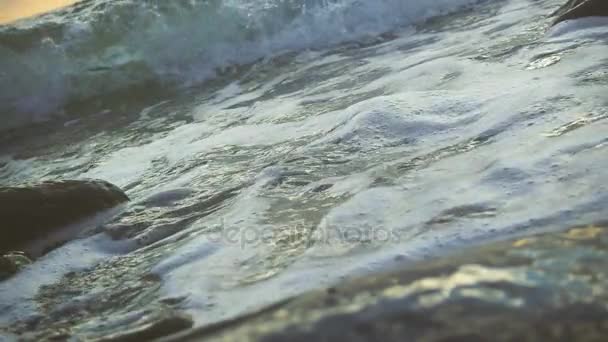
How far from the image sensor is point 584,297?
3.42 ft

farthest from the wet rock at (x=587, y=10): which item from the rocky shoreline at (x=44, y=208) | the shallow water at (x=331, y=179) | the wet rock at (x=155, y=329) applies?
the wet rock at (x=155, y=329)

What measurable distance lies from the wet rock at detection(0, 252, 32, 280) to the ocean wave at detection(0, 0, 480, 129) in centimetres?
469

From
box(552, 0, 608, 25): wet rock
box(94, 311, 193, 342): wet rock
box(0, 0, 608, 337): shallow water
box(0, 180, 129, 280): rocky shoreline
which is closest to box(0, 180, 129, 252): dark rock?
box(0, 180, 129, 280): rocky shoreline

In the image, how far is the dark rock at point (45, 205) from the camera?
266 centimetres

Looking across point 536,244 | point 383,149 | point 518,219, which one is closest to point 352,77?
point 383,149

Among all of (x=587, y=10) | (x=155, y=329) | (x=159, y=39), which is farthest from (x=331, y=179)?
(x=159, y=39)

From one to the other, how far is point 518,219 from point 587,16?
2.96m

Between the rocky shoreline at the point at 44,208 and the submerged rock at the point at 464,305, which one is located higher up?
the submerged rock at the point at 464,305

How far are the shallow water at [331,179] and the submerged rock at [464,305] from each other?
51 cm

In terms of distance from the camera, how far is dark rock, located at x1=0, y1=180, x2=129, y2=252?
8.72 ft

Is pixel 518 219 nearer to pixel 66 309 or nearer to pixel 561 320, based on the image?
pixel 561 320

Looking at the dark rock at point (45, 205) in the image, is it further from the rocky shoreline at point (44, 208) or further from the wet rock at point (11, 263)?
the wet rock at point (11, 263)

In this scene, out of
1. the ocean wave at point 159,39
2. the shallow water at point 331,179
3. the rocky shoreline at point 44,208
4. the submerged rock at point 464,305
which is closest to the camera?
the submerged rock at point 464,305

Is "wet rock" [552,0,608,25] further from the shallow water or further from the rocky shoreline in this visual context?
the rocky shoreline
